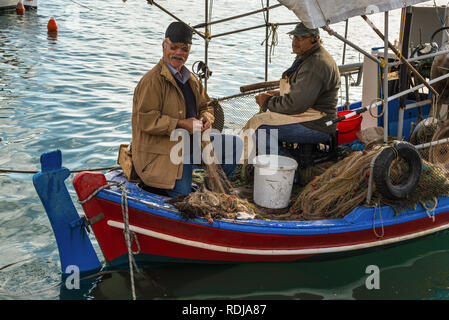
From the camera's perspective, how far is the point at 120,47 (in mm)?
17750

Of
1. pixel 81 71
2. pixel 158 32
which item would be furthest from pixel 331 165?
pixel 158 32

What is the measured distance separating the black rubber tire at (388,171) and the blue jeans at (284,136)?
923mm

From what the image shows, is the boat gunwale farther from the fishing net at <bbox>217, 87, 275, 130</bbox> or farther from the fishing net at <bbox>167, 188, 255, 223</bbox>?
the fishing net at <bbox>217, 87, 275, 130</bbox>

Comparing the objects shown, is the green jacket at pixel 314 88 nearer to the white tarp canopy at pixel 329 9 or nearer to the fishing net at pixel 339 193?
the fishing net at pixel 339 193

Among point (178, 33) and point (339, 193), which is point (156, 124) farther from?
point (339, 193)

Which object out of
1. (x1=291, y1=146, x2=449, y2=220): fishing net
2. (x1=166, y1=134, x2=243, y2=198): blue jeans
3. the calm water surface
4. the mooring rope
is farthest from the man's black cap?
the calm water surface

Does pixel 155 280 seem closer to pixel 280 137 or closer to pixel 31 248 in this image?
pixel 31 248

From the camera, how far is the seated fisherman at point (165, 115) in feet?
15.6

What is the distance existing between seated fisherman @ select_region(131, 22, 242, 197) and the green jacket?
1.01m

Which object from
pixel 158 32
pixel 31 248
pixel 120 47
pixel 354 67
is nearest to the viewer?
pixel 31 248

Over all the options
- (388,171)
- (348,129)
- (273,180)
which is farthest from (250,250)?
(348,129)

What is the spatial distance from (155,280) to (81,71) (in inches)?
402
